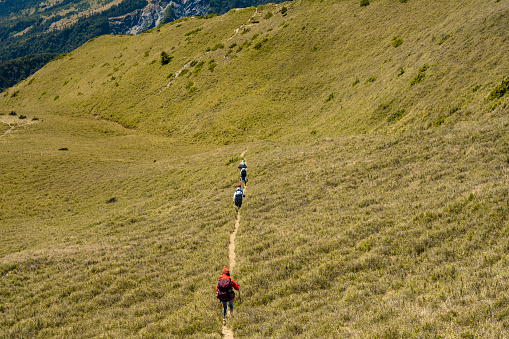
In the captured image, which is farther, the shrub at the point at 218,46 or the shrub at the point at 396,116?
the shrub at the point at 218,46

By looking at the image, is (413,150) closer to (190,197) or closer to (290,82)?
(190,197)

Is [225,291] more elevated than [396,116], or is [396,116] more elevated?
[225,291]

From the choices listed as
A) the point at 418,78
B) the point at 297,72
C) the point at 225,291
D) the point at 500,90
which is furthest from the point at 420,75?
the point at 225,291

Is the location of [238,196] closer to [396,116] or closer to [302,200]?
[302,200]

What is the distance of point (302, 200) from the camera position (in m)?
20.6

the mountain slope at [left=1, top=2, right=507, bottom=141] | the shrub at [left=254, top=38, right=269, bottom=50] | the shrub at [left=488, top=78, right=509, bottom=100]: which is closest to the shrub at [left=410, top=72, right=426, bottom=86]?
the mountain slope at [left=1, top=2, right=507, bottom=141]

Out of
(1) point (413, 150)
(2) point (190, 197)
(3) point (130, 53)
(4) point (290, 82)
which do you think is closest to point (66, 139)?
(2) point (190, 197)

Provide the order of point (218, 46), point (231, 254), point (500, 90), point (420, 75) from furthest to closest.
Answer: point (218, 46) < point (420, 75) < point (500, 90) < point (231, 254)

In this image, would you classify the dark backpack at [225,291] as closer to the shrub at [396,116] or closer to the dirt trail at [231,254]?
the dirt trail at [231,254]

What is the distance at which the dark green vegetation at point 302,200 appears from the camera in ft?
33.6

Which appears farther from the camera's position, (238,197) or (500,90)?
(500,90)

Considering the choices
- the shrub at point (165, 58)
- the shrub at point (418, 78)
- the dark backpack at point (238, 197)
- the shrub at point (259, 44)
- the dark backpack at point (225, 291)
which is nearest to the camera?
the dark backpack at point (225, 291)

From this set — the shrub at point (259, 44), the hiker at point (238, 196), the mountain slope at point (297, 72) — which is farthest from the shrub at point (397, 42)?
the hiker at point (238, 196)

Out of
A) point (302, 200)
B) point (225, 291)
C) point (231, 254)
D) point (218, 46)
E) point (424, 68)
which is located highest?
point (218, 46)
